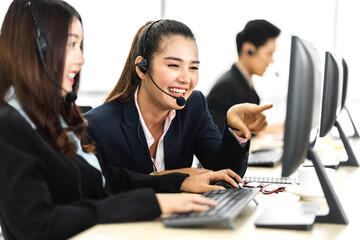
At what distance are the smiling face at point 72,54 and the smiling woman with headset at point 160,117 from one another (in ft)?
1.24

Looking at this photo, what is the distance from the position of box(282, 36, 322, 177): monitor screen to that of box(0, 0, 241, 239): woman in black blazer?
0.24m

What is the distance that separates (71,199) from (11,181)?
216 millimetres

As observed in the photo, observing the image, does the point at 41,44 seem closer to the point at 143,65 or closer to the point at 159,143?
the point at 143,65

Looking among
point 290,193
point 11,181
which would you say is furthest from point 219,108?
point 11,181

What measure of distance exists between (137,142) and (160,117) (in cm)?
17

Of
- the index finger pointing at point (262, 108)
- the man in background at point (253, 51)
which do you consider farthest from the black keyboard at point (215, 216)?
the man in background at point (253, 51)

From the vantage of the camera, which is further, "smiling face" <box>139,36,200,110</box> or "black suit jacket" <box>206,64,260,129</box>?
"black suit jacket" <box>206,64,260,129</box>

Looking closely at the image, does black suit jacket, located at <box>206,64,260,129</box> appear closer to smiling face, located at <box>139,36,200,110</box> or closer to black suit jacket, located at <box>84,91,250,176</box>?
black suit jacket, located at <box>84,91,250,176</box>

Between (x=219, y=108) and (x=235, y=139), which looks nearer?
(x=235, y=139)

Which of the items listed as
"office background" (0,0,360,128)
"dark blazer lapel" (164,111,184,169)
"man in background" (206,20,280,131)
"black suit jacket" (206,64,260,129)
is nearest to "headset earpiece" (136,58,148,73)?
"dark blazer lapel" (164,111,184,169)

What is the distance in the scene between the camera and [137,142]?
68.1 inches

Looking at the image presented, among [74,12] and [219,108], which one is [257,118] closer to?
[74,12]

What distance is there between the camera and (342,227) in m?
1.11

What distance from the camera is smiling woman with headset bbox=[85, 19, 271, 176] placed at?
66.2 inches
